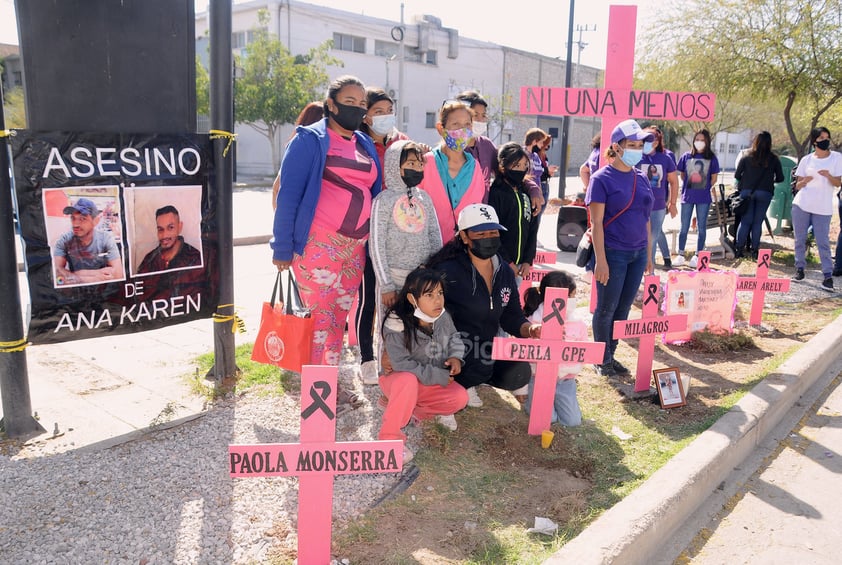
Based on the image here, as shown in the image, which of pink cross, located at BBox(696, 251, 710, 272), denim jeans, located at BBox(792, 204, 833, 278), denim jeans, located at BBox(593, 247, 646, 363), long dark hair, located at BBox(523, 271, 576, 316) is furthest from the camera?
denim jeans, located at BBox(792, 204, 833, 278)

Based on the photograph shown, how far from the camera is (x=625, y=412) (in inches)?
178

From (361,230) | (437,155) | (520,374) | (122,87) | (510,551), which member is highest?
(122,87)

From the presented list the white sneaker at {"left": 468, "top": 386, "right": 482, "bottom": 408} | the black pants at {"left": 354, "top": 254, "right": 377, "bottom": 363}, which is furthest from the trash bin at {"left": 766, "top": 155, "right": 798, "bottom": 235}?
the black pants at {"left": 354, "top": 254, "right": 377, "bottom": 363}

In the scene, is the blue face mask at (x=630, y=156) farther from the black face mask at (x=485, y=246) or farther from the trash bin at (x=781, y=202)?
the trash bin at (x=781, y=202)

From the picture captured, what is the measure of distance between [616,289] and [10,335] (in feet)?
12.6

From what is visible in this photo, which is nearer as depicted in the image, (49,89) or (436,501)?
(436,501)

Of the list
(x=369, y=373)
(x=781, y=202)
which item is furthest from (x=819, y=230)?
(x=369, y=373)

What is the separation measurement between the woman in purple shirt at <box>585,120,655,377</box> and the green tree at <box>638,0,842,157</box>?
9.75 m

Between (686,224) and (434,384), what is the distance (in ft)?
24.1

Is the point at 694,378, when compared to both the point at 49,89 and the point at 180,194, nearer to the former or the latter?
the point at 180,194

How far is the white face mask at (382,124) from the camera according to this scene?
4648 mm

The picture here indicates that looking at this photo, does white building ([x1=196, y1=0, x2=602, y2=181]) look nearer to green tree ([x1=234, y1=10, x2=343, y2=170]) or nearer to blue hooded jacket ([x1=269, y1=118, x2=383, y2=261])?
green tree ([x1=234, y1=10, x2=343, y2=170])

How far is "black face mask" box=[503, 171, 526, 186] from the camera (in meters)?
4.73

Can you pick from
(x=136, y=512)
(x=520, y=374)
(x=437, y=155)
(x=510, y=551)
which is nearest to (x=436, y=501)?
(x=510, y=551)
